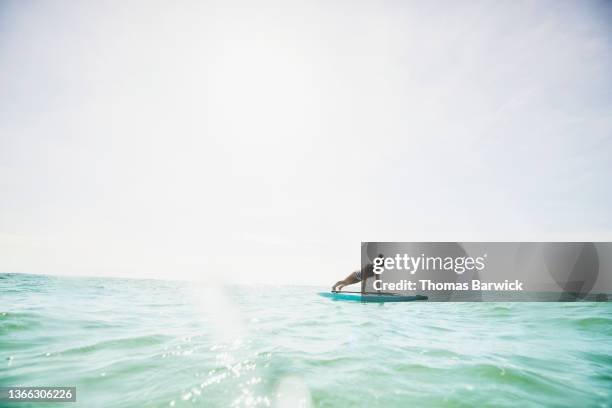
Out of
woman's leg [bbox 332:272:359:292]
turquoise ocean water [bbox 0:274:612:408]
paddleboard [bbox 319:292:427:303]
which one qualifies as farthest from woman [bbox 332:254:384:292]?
turquoise ocean water [bbox 0:274:612:408]

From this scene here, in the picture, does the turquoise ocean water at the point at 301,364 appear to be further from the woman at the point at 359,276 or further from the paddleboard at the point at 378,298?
the woman at the point at 359,276

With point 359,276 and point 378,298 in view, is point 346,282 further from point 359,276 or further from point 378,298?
point 378,298

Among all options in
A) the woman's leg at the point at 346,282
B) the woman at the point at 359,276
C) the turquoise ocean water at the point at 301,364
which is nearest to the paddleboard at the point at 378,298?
the woman at the point at 359,276

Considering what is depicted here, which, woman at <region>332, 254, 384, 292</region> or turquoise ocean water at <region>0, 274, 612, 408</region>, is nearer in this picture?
turquoise ocean water at <region>0, 274, 612, 408</region>

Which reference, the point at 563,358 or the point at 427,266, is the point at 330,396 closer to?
the point at 563,358

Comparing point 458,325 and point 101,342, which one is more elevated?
point 101,342

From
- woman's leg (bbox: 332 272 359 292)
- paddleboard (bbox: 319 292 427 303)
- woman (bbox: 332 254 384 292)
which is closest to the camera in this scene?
paddleboard (bbox: 319 292 427 303)

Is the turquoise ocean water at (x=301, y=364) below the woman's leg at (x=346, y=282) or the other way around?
the other way around

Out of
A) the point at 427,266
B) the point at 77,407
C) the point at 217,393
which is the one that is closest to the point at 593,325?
the point at 427,266

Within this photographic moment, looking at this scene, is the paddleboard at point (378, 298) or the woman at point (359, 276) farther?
the woman at point (359, 276)

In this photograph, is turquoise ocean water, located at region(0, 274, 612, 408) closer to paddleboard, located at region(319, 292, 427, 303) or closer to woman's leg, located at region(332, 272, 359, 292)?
paddleboard, located at region(319, 292, 427, 303)

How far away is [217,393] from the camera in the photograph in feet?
12.8

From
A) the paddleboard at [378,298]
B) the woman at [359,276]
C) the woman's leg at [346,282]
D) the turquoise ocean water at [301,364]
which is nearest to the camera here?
the turquoise ocean water at [301,364]

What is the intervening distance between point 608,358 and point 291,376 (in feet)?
22.5
